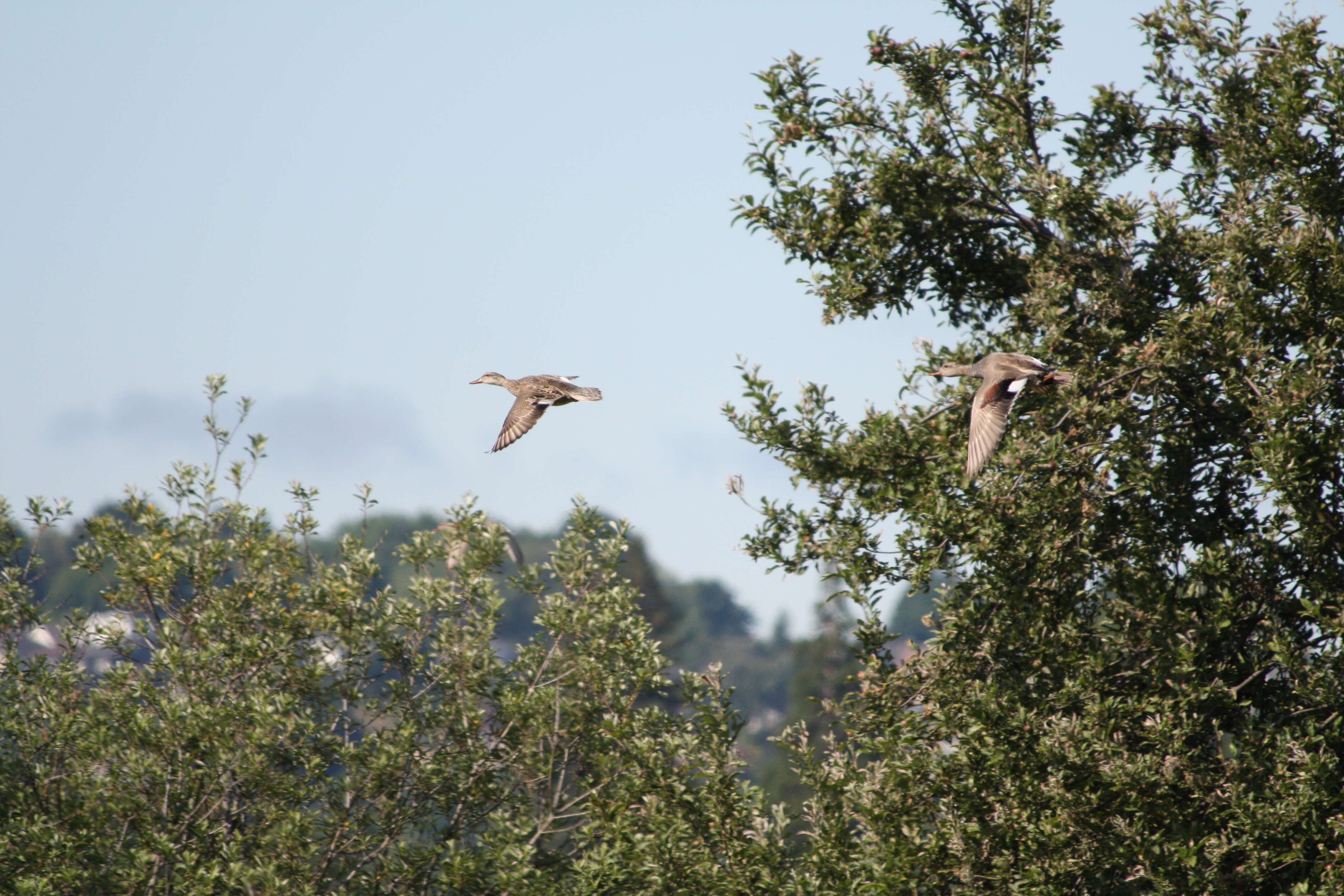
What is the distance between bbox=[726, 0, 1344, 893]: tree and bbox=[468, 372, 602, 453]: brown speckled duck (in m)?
1.43

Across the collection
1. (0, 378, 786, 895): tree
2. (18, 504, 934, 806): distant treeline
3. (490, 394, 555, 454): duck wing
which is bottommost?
(0, 378, 786, 895): tree

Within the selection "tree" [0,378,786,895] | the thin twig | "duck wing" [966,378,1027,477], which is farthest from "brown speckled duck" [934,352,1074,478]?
"tree" [0,378,786,895]

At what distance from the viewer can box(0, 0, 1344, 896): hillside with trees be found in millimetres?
8508

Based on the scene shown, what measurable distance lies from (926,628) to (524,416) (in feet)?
12.0

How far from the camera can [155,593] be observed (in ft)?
41.3

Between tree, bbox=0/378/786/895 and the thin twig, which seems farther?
tree, bbox=0/378/786/895

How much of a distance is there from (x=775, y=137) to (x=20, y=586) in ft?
27.4

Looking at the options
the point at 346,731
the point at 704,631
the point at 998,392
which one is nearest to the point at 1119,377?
the point at 998,392

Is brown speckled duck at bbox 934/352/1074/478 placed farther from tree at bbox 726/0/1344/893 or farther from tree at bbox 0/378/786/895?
tree at bbox 0/378/786/895

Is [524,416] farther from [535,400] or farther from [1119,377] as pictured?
[1119,377]

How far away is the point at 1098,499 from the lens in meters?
9.02

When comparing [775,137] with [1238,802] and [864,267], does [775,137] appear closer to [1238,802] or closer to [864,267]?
[864,267]

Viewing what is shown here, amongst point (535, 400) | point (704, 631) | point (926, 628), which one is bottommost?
point (926, 628)

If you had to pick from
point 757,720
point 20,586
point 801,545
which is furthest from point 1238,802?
point 757,720
